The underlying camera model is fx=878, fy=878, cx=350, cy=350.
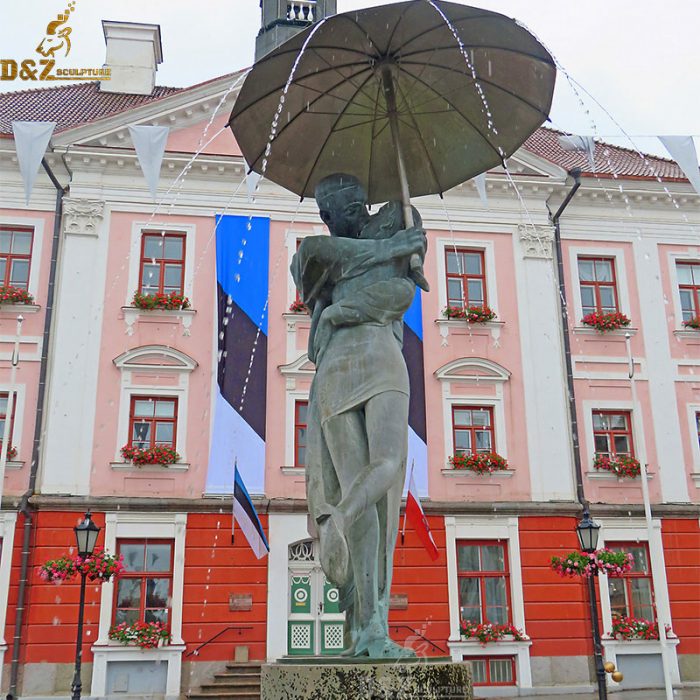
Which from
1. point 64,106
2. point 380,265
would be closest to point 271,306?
point 64,106

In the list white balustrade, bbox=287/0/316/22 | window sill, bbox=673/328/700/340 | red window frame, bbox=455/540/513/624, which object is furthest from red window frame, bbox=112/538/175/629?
white balustrade, bbox=287/0/316/22

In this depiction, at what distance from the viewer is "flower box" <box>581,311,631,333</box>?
21.2 m

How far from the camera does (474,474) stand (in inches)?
780

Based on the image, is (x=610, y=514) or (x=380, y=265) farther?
(x=610, y=514)

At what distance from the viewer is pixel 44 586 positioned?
57.9 ft

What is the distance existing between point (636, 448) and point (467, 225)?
6.72 meters

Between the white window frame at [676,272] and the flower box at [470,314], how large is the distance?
190 inches

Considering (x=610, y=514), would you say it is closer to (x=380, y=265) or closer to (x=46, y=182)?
(x=46, y=182)

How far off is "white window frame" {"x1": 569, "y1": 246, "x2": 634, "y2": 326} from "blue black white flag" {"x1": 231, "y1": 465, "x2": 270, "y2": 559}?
9.20m

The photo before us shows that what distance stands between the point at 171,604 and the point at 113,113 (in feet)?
39.9

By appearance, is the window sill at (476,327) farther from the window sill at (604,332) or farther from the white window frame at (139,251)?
the white window frame at (139,251)

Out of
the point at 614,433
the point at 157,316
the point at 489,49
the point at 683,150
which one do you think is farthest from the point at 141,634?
the point at 489,49

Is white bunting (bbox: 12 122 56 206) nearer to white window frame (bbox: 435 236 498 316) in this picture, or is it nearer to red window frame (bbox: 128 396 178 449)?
red window frame (bbox: 128 396 178 449)

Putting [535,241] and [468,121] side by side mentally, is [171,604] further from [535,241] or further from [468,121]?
[468,121]
